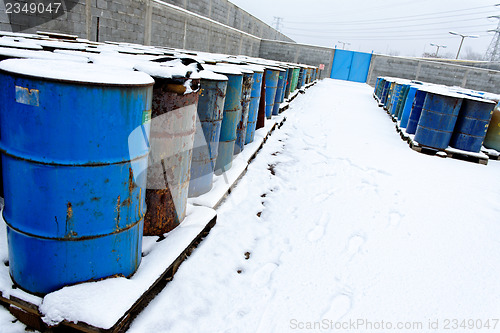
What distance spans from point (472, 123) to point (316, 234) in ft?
17.1

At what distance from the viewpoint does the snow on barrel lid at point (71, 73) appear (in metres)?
1.53

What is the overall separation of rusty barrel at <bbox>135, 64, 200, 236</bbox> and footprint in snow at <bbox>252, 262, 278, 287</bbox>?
817 mm

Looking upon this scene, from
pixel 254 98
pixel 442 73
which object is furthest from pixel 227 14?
pixel 254 98

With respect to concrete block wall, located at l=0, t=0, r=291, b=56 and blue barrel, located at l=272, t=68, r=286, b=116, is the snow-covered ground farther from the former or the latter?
concrete block wall, located at l=0, t=0, r=291, b=56

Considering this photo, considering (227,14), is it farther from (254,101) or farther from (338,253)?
(338,253)

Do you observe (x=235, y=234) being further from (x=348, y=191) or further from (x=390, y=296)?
(x=348, y=191)

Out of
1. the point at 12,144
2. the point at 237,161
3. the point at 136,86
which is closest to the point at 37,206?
the point at 12,144

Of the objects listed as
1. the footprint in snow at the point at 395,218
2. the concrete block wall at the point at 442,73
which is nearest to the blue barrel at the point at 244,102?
the footprint in snow at the point at 395,218

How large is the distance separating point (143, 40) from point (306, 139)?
6391mm

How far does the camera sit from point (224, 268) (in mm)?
2689

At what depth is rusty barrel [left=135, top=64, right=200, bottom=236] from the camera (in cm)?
231

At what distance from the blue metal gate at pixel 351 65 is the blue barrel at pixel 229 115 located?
88.2 feet

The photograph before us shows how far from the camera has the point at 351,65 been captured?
28.9 m

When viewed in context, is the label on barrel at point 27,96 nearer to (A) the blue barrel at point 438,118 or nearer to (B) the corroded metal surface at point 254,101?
(B) the corroded metal surface at point 254,101
